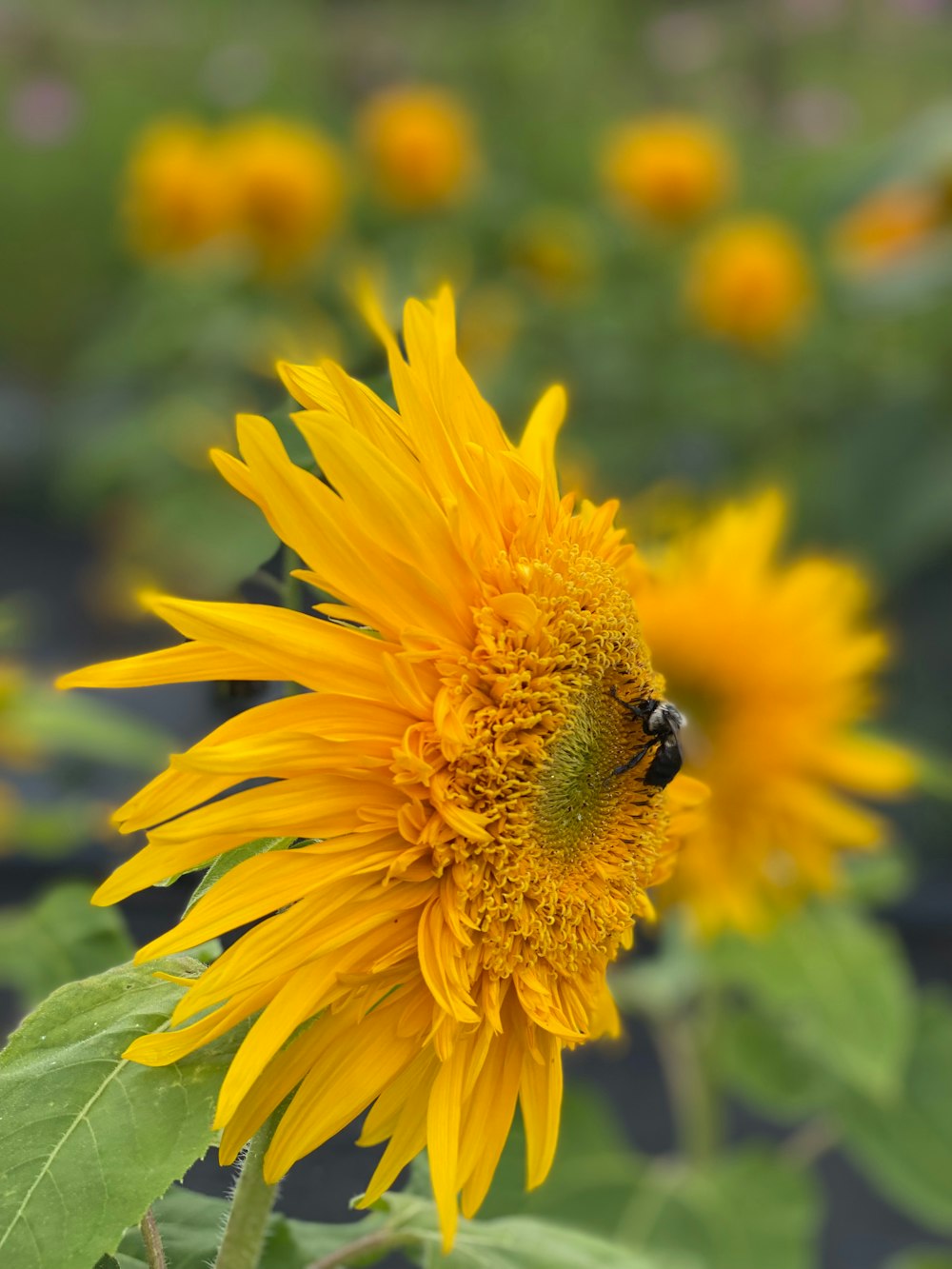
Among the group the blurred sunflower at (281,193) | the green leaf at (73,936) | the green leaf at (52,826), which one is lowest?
the green leaf at (73,936)

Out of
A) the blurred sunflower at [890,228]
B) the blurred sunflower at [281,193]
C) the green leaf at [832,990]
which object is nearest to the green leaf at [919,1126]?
the green leaf at [832,990]

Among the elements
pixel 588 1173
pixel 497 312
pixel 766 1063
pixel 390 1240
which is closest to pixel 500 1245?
pixel 390 1240

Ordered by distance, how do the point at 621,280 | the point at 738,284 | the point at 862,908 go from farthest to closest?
the point at 621,280, the point at 738,284, the point at 862,908

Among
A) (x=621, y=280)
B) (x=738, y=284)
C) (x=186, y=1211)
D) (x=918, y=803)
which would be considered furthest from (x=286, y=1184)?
(x=621, y=280)

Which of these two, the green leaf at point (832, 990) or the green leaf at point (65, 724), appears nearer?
the green leaf at point (65, 724)

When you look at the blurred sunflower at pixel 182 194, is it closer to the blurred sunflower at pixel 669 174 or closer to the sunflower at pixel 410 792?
the blurred sunflower at pixel 669 174

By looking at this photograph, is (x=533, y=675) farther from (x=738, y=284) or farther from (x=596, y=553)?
(x=738, y=284)

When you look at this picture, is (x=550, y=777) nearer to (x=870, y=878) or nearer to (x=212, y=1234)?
(x=212, y=1234)
